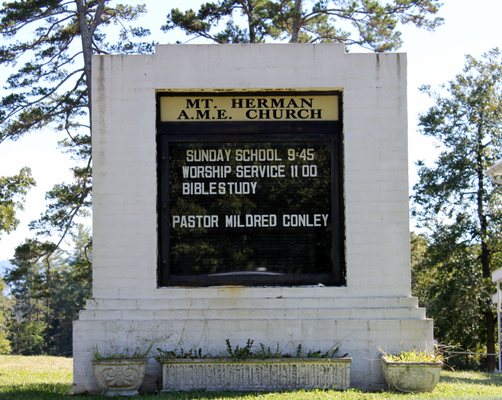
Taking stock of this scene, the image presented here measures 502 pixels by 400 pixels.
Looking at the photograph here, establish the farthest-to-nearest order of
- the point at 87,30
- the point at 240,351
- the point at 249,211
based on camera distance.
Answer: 1. the point at 87,30
2. the point at 249,211
3. the point at 240,351

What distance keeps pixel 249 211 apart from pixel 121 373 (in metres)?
3.05

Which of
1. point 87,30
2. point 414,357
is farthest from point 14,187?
Answer: point 414,357

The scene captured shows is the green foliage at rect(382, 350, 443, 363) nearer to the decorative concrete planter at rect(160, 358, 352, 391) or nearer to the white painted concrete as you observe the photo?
the white painted concrete

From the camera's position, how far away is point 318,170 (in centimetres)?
1323

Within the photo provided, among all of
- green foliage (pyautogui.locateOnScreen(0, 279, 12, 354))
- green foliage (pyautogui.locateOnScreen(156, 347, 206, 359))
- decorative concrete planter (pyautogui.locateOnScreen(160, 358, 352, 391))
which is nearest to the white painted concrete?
green foliage (pyautogui.locateOnScreen(156, 347, 206, 359))

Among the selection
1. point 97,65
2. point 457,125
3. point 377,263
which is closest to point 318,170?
point 377,263

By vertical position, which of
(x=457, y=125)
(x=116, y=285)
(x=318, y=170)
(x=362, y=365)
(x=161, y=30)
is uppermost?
(x=161, y=30)

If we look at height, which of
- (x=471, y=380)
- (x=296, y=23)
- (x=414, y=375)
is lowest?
(x=471, y=380)

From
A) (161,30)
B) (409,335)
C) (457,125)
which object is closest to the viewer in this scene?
(409,335)

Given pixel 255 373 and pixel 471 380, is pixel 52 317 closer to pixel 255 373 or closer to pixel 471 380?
pixel 471 380

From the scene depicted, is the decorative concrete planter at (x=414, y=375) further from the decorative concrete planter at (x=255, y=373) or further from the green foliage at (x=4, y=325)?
the green foliage at (x=4, y=325)

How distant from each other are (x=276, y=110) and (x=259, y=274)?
8.34 ft

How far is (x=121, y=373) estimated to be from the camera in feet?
40.1

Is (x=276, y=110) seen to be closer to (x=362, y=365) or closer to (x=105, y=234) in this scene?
(x=105, y=234)
